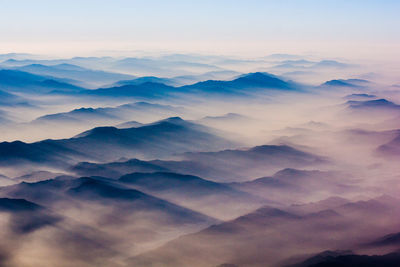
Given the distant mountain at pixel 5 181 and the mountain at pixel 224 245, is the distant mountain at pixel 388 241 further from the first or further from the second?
the distant mountain at pixel 5 181

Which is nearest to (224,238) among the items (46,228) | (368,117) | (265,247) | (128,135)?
A: (265,247)

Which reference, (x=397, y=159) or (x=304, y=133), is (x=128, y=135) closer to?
(x=304, y=133)

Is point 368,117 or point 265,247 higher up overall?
point 368,117

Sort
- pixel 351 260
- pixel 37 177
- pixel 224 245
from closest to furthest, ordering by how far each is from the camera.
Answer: pixel 351 260
pixel 224 245
pixel 37 177

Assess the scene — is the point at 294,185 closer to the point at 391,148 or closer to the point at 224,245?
the point at 224,245

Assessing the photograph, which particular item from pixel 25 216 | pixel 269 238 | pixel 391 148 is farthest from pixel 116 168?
pixel 391 148

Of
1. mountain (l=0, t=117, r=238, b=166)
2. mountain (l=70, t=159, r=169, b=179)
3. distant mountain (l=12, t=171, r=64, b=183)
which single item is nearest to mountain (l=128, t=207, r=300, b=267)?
mountain (l=70, t=159, r=169, b=179)

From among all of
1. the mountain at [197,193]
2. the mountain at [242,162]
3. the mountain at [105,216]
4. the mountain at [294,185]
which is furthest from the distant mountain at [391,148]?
the mountain at [105,216]
